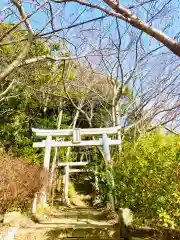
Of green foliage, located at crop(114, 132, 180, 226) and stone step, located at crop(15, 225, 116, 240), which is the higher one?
green foliage, located at crop(114, 132, 180, 226)

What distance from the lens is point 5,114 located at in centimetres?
1097

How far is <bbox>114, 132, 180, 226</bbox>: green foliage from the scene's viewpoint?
143 inches

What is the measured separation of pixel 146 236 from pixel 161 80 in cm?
672

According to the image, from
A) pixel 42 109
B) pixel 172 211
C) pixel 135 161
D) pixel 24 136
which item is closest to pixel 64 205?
pixel 24 136

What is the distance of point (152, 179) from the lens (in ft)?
13.7

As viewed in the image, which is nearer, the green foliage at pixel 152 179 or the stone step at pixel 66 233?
the green foliage at pixel 152 179

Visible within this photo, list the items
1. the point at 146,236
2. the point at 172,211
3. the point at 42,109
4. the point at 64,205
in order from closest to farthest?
the point at 172,211 < the point at 146,236 < the point at 64,205 < the point at 42,109

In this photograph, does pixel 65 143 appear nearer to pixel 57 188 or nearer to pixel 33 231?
pixel 33 231

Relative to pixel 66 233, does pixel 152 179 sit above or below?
above

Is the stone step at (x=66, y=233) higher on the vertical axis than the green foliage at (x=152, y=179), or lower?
lower

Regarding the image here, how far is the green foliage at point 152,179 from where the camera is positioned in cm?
363

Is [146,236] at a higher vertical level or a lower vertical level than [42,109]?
lower

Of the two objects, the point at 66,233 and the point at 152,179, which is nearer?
the point at 152,179

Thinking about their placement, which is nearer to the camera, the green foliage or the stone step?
the green foliage
